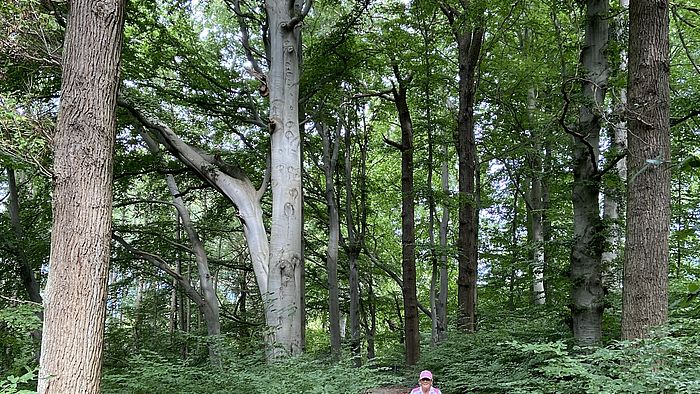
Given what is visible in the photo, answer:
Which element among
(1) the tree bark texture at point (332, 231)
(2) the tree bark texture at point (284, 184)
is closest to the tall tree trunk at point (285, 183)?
(2) the tree bark texture at point (284, 184)

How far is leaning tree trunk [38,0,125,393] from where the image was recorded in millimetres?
4113

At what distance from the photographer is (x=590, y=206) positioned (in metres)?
7.05

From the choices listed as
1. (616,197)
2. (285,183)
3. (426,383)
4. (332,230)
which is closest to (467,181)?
(332,230)

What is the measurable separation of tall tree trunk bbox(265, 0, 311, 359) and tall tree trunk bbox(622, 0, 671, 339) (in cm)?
434

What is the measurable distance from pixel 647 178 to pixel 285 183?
15.8 ft

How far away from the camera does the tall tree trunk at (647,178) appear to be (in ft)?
16.2

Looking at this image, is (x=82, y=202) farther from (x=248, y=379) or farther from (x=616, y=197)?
(x=616, y=197)

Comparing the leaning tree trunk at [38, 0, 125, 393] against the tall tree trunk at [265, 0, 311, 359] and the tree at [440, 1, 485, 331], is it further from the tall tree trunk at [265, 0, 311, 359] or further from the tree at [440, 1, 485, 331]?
the tree at [440, 1, 485, 331]

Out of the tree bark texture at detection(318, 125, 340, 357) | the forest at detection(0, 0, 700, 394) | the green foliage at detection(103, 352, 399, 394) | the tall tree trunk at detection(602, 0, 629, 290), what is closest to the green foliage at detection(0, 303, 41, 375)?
A: the forest at detection(0, 0, 700, 394)

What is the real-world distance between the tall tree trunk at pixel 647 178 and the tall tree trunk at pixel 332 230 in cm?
828

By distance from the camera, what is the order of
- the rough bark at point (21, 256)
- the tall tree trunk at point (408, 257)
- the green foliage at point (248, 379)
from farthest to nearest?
1. the rough bark at point (21, 256)
2. the tall tree trunk at point (408, 257)
3. the green foliage at point (248, 379)

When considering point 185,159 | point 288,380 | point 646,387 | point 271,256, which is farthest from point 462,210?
point 646,387

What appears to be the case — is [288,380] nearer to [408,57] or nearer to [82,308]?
[82,308]

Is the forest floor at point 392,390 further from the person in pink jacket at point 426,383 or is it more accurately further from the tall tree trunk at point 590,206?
the tall tree trunk at point 590,206
